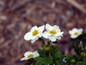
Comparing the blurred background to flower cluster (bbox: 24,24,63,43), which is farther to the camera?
the blurred background

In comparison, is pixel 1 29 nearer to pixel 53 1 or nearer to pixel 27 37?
pixel 53 1

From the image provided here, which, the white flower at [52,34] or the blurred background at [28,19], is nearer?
the white flower at [52,34]

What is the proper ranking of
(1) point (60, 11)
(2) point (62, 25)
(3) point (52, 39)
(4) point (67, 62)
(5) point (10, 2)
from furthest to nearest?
(5) point (10, 2), (1) point (60, 11), (2) point (62, 25), (4) point (67, 62), (3) point (52, 39)

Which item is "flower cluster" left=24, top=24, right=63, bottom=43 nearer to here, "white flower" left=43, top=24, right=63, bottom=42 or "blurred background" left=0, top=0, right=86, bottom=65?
"white flower" left=43, top=24, right=63, bottom=42

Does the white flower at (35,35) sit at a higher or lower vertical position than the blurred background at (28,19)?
lower

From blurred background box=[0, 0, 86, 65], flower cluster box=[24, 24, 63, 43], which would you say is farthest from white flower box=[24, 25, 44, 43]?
blurred background box=[0, 0, 86, 65]

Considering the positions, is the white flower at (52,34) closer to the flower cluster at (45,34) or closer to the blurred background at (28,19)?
the flower cluster at (45,34)

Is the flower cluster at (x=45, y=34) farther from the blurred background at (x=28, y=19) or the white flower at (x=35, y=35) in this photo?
the blurred background at (x=28, y=19)

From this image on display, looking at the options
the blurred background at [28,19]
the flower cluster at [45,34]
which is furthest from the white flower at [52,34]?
the blurred background at [28,19]

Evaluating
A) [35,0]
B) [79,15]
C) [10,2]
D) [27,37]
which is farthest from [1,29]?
[27,37]
